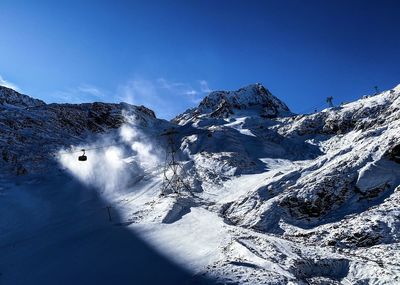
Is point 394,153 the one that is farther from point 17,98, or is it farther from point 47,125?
point 17,98

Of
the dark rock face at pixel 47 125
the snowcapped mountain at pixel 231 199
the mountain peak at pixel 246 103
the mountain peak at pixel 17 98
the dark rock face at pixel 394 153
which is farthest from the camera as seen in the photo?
the mountain peak at pixel 246 103

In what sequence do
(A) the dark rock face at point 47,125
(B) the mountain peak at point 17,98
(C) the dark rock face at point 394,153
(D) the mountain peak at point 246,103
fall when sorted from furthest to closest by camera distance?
1. (D) the mountain peak at point 246,103
2. (B) the mountain peak at point 17,98
3. (A) the dark rock face at point 47,125
4. (C) the dark rock face at point 394,153

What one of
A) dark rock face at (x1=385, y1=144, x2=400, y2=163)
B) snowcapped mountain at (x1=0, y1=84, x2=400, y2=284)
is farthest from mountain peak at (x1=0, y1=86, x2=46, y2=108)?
dark rock face at (x1=385, y1=144, x2=400, y2=163)

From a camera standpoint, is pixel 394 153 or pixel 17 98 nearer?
pixel 394 153

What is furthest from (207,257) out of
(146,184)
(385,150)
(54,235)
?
(146,184)

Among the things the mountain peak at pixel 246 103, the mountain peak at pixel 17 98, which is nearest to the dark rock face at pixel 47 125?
the mountain peak at pixel 17 98

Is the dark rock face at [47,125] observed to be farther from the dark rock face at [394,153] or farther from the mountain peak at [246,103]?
the dark rock face at [394,153]

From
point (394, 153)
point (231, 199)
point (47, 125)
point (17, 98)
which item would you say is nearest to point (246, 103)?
point (17, 98)
